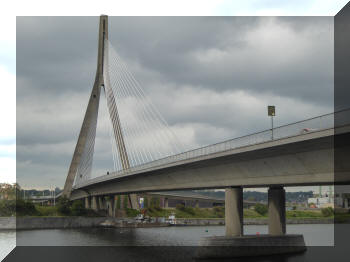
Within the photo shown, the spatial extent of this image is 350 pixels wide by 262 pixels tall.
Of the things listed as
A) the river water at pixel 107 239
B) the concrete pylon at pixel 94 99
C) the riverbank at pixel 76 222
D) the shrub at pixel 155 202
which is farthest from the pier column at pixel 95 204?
the shrub at pixel 155 202

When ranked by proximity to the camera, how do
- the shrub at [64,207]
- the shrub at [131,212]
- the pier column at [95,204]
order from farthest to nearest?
the shrub at [131,212]
the pier column at [95,204]
the shrub at [64,207]

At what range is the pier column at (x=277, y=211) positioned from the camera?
4491 cm

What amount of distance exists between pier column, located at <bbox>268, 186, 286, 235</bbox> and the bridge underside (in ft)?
19.1

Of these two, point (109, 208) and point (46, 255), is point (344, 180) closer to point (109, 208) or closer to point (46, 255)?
point (46, 255)

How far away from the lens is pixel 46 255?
4756 cm

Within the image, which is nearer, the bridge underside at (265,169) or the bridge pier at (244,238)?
the bridge underside at (265,169)

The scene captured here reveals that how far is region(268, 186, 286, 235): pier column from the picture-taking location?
44.9 meters

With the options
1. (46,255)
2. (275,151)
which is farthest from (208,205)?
(275,151)

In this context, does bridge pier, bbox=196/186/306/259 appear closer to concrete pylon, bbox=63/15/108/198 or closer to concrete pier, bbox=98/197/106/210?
concrete pylon, bbox=63/15/108/198

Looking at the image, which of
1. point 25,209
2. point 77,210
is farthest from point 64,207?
point 25,209

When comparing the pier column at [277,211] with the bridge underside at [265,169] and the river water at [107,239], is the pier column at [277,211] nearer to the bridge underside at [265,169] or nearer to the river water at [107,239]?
the bridge underside at [265,169]

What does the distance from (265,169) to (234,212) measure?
8.01 metres

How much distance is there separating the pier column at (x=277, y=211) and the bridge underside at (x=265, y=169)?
5822mm

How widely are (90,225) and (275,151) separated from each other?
77.3 metres
